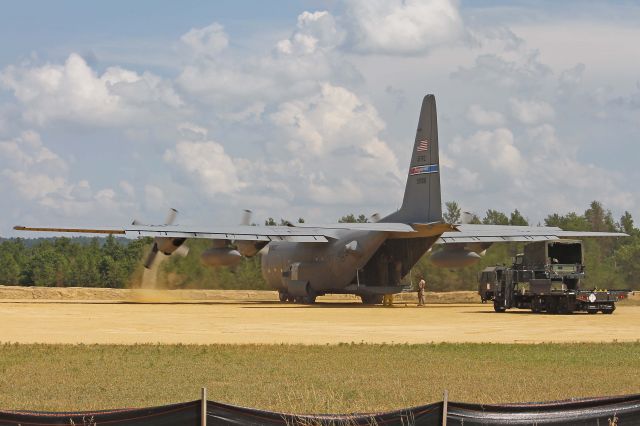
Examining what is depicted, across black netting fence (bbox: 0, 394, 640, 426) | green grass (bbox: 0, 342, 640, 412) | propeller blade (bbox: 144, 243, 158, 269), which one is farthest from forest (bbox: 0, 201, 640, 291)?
black netting fence (bbox: 0, 394, 640, 426)

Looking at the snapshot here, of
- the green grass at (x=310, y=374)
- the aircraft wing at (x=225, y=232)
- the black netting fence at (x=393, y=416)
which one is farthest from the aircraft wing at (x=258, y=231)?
the black netting fence at (x=393, y=416)

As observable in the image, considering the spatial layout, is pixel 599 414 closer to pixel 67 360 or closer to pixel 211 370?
pixel 211 370

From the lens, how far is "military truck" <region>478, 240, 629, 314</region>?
4438 centimetres

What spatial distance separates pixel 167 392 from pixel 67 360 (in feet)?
19.7

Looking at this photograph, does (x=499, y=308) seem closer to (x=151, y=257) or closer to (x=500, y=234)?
(x=500, y=234)

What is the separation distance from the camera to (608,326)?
36.9 m

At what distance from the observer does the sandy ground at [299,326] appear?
31.0 metres

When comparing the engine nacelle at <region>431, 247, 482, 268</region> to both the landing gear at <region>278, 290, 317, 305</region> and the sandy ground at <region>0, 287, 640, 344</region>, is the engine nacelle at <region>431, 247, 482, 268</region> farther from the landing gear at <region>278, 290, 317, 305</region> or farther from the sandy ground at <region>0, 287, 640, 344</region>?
the landing gear at <region>278, 290, 317, 305</region>

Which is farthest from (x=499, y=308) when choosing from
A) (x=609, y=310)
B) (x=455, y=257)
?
(x=455, y=257)

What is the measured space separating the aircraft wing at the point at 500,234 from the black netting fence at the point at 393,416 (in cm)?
4132

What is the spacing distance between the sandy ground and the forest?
11.0 meters

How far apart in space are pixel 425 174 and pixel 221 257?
12.4 metres

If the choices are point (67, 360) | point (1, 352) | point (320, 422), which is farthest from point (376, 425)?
point (1, 352)

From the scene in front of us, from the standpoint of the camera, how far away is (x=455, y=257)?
183ft
